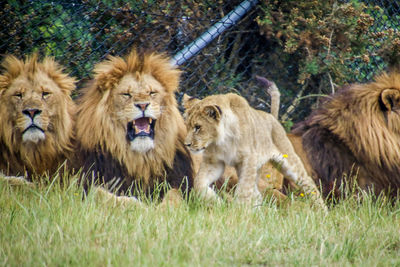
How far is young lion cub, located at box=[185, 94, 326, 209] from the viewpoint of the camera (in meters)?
3.98

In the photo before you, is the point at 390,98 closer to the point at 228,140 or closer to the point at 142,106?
the point at 228,140

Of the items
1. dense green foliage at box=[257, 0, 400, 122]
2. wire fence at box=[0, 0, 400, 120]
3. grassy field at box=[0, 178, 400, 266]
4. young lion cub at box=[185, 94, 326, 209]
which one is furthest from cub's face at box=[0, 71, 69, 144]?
dense green foliage at box=[257, 0, 400, 122]

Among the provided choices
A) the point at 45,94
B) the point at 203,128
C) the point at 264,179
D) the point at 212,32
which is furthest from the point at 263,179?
the point at 45,94

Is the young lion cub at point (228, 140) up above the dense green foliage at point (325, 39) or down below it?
below

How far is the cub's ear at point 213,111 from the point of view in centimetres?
393

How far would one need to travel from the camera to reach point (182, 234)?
3.33 metres

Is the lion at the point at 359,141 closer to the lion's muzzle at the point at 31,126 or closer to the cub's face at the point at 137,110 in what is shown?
the cub's face at the point at 137,110

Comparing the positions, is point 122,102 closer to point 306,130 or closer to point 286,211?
point 286,211

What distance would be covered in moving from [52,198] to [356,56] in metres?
3.43

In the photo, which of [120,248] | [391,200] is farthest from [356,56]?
[120,248]

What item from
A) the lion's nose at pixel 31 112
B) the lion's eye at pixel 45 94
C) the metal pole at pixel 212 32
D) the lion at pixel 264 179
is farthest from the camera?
the metal pole at pixel 212 32

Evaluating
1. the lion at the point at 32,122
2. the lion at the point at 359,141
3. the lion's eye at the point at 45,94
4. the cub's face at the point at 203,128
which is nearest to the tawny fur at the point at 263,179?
the lion at the point at 359,141

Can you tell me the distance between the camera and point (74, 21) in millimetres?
5492

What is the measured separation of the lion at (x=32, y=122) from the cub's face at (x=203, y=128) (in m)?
0.92
